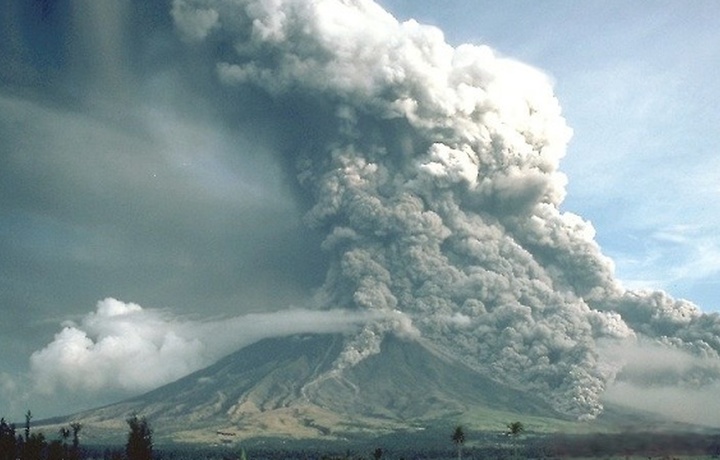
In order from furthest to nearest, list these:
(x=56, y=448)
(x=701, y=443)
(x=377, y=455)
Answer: (x=377, y=455) → (x=56, y=448) → (x=701, y=443)

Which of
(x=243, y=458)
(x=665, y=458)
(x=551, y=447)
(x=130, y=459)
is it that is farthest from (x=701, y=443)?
(x=130, y=459)

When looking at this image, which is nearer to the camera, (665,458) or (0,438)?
(665,458)

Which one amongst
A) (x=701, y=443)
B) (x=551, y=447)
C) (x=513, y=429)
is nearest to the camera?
(x=701, y=443)

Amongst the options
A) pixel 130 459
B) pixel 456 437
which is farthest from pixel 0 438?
pixel 456 437

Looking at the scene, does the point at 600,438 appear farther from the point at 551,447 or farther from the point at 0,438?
the point at 0,438

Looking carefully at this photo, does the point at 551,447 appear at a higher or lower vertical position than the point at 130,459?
higher

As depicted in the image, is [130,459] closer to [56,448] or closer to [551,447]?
[56,448]

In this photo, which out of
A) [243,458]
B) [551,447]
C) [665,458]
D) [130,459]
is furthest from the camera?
[130,459]

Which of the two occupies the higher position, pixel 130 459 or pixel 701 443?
pixel 701 443

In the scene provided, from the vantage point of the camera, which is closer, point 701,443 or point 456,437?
point 701,443
